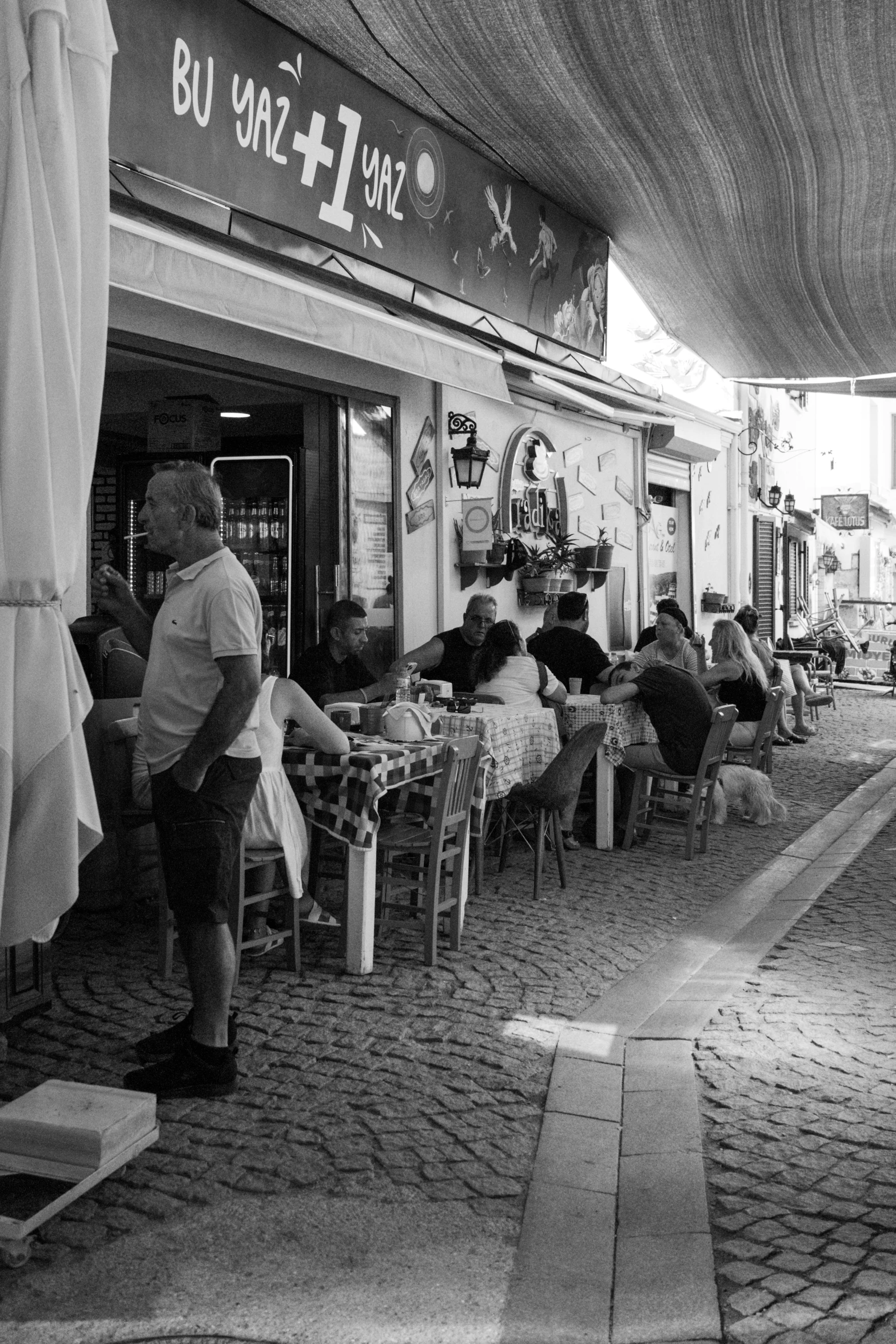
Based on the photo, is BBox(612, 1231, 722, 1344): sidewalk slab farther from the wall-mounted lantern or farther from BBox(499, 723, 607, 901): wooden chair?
the wall-mounted lantern

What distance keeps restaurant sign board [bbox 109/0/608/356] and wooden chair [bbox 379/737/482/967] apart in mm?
3175

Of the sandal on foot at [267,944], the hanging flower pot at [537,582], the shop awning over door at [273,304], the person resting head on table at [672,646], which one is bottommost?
the sandal on foot at [267,944]

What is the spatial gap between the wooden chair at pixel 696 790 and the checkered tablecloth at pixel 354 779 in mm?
2810

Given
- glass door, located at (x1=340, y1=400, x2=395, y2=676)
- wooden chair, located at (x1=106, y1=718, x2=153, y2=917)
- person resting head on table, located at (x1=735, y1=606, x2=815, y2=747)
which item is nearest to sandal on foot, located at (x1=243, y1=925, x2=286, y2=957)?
wooden chair, located at (x1=106, y1=718, x2=153, y2=917)

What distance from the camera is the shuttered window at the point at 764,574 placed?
69.8 ft

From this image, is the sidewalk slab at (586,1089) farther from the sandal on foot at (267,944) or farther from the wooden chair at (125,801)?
the wooden chair at (125,801)

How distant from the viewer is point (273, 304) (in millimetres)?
6625

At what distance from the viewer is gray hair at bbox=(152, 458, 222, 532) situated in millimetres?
3865

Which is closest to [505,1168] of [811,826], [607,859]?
[607,859]

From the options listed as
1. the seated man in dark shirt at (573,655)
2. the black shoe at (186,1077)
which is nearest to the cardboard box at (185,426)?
the seated man in dark shirt at (573,655)

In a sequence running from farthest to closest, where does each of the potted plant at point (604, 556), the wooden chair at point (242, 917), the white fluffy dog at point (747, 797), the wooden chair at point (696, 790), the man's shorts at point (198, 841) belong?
the potted plant at point (604, 556) < the white fluffy dog at point (747, 797) < the wooden chair at point (696, 790) < the wooden chair at point (242, 917) < the man's shorts at point (198, 841)

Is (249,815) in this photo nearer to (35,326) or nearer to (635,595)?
(35,326)

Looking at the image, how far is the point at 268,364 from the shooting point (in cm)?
840

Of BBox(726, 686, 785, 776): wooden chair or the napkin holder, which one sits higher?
the napkin holder
